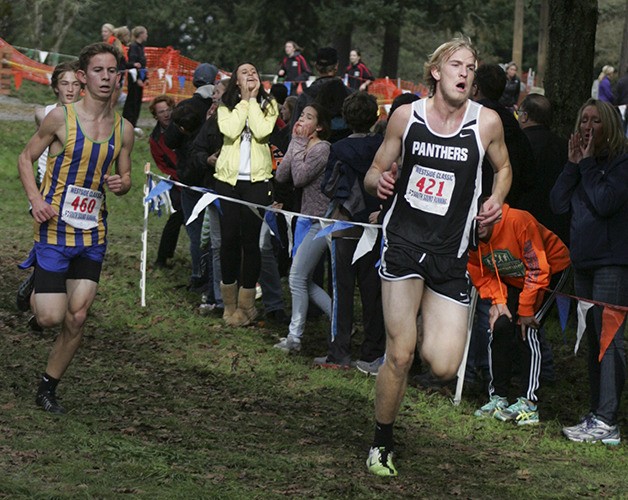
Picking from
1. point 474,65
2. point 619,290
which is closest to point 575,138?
point 619,290

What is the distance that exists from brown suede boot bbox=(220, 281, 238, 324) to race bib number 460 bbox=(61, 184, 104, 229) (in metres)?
4.02

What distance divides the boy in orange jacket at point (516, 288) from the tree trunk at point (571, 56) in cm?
368

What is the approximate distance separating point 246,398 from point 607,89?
1576cm

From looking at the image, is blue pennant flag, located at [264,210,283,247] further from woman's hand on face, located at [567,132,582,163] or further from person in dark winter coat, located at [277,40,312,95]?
person in dark winter coat, located at [277,40,312,95]

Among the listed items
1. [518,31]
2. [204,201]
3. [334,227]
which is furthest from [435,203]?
[518,31]

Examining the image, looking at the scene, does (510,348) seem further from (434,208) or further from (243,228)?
(243,228)

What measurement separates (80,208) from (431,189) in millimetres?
2378

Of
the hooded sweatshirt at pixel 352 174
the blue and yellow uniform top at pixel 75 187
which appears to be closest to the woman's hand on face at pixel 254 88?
the hooded sweatshirt at pixel 352 174

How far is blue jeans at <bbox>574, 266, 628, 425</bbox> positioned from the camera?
7.99 meters

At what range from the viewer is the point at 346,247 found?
393 inches

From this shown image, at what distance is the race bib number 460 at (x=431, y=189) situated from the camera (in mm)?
6559

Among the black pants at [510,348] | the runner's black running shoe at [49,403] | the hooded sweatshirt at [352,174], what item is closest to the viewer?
the runner's black running shoe at [49,403]

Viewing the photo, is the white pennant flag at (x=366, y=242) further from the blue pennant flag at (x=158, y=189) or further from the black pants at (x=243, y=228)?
the blue pennant flag at (x=158, y=189)

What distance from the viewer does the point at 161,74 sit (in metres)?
30.2
